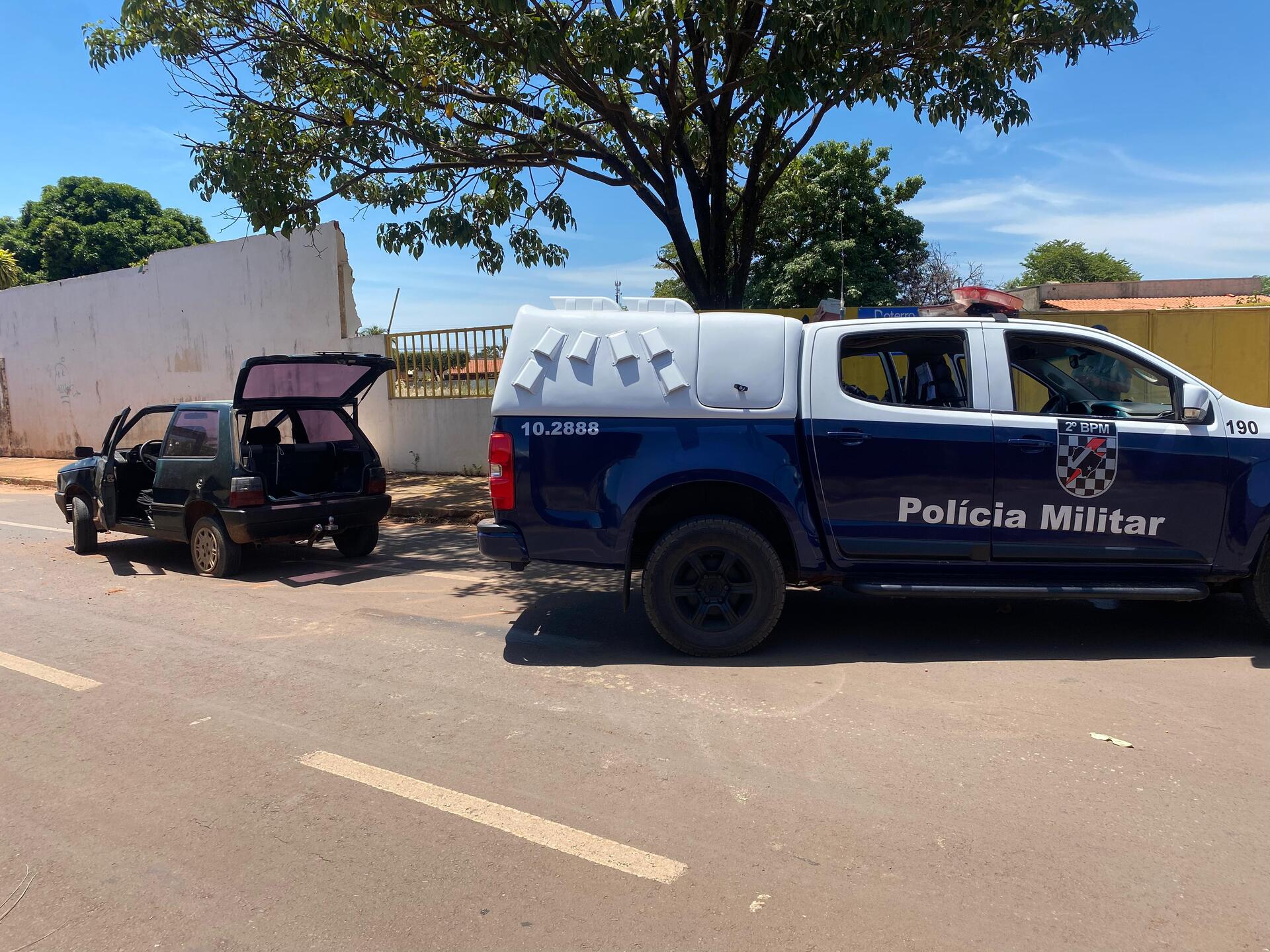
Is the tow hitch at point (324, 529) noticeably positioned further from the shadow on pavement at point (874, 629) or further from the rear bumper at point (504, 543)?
the rear bumper at point (504, 543)

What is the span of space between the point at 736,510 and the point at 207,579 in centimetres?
536

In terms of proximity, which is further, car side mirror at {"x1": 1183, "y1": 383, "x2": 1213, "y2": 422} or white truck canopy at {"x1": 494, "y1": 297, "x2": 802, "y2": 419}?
white truck canopy at {"x1": 494, "y1": 297, "x2": 802, "y2": 419}

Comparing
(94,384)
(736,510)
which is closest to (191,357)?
(94,384)

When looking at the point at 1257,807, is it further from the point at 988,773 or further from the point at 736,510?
the point at 736,510

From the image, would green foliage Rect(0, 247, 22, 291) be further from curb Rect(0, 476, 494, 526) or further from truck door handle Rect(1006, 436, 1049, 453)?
truck door handle Rect(1006, 436, 1049, 453)

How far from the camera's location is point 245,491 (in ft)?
25.9

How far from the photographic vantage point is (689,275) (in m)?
10.7

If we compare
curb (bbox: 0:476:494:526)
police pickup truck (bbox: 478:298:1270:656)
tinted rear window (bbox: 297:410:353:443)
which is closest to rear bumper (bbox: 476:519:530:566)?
police pickup truck (bbox: 478:298:1270:656)

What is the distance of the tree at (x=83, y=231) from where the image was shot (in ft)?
113

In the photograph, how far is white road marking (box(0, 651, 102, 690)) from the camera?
17.3ft

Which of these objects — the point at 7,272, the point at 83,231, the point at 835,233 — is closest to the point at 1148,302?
the point at 835,233

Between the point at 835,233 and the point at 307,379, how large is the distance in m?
19.3

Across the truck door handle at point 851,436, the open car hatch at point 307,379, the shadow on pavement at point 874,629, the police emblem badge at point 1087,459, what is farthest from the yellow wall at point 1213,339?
the open car hatch at point 307,379

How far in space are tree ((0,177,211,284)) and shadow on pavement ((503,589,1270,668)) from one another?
35.4 metres
